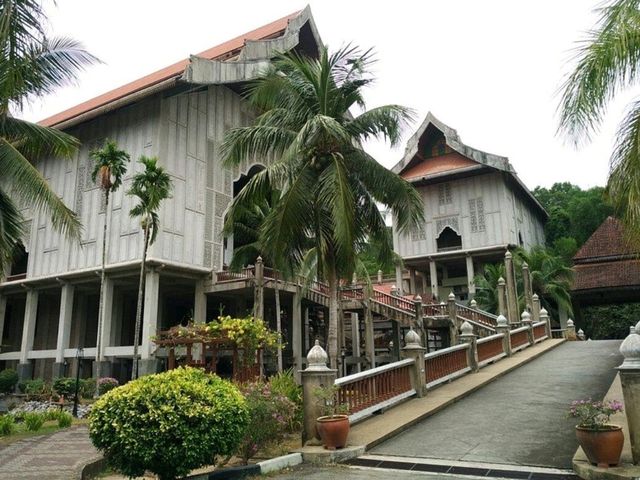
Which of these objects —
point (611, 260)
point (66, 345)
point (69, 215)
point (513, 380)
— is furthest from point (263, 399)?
point (611, 260)

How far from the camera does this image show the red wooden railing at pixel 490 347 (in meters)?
13.9

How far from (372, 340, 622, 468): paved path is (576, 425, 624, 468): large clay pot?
0.56 m

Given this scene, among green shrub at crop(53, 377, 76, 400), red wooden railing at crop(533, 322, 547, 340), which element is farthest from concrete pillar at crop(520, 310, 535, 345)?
green shrub at crop(53, 377, 76, 400)

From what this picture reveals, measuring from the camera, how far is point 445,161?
3394 cm

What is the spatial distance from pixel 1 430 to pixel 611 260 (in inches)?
895

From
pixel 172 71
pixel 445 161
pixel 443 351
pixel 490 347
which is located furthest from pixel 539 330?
pixel 172 71

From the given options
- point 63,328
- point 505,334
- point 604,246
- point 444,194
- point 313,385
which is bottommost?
point 313,385

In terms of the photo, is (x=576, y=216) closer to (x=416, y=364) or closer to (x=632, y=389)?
(x=416, y=364)

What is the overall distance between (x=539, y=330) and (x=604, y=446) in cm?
A: 1621

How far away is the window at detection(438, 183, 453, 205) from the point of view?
33750 mm

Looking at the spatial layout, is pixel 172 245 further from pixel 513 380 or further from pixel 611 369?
pixel 611 369

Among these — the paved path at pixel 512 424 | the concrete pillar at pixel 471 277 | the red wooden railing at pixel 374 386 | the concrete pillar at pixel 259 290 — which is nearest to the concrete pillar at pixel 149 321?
the concrete pillar at pixel 259 290

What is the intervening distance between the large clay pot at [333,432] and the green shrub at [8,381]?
2071cm

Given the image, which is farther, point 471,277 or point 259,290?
point 471,277
